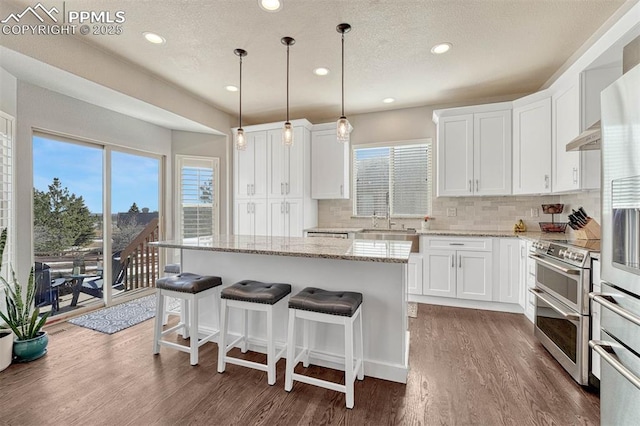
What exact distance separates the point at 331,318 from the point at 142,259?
3692 mm

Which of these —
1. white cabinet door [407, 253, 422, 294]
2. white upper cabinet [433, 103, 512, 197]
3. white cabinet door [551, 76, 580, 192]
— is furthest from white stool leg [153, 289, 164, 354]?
white cabinet door [551, 76, 580, 192]

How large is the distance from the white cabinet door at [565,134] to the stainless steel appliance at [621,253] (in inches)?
65.0

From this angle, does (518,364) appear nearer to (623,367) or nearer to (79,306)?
(623,367)

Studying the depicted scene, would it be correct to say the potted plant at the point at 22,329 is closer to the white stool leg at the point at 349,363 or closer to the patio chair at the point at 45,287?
the patio chair at the point at 45,287

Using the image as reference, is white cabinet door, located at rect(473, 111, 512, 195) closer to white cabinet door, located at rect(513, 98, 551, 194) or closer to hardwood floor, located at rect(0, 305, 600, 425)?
white cabinet door, located at rect(513, 98, 551, 194)

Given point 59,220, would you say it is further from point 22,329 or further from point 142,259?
point 22,329

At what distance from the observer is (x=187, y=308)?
2.84 m

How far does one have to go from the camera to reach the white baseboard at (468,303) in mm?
3527

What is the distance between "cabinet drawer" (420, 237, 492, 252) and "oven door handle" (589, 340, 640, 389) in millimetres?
2102

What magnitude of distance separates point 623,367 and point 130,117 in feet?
17.2

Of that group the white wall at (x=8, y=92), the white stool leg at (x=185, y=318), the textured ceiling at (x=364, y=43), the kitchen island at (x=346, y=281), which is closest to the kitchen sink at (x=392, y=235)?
the kitchen island at (x=346, y=281)

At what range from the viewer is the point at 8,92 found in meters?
2.64

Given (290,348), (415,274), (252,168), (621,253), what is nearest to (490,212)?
(415,274)

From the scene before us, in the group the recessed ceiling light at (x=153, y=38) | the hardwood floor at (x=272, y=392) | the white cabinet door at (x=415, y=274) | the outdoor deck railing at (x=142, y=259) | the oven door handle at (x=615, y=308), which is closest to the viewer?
the oven door handle at (x=615, y=308)
